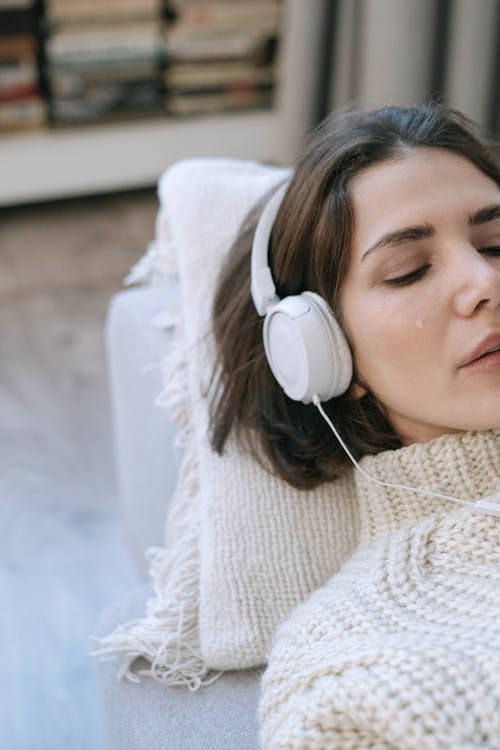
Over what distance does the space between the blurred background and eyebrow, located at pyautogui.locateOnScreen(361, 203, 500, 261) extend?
898mm

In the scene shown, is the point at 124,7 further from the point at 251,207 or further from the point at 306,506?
the point at 306,506

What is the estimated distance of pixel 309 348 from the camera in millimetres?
1005

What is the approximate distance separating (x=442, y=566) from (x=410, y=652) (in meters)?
0.15

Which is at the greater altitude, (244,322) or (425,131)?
(425,131)

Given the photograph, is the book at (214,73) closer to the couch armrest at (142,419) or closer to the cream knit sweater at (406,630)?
the couch armrest at (142,419)

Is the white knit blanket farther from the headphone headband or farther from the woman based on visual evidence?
the headphone headband

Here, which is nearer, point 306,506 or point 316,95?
point 306,506

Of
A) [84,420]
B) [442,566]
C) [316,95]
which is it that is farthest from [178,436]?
[316,95]

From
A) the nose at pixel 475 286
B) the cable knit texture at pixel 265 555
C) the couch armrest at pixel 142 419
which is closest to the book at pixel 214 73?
the couch armrest at pixel 142 419

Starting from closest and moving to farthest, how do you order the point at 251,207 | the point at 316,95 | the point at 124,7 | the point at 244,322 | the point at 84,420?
the point at 244,322
the point at 251,207
the point at 84,420
the point at 316,95
the point at 124,7

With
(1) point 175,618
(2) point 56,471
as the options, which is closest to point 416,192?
(1) point 175,618

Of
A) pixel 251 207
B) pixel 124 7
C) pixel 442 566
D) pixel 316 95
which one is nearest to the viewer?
pixel 442 566

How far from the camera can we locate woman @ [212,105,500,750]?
79cm

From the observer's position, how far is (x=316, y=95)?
8.43ft
